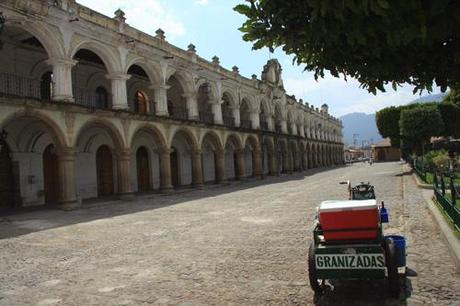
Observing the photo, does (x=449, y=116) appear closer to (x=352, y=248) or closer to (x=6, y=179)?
(x=6, y=179)

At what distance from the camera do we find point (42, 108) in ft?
52.4

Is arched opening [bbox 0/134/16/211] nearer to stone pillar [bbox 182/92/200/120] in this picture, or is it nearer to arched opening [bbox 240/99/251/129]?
stone pillar [bbox 182/92/200/120]

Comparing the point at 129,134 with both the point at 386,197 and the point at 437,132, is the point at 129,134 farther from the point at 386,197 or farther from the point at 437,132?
the point at 437,132

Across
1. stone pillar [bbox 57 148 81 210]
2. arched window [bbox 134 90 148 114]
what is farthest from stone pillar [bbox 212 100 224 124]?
stone pillar [bbox 57 148 81 210]

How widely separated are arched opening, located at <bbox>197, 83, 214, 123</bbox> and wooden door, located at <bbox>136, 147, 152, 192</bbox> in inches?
200

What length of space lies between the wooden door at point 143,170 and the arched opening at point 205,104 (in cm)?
509

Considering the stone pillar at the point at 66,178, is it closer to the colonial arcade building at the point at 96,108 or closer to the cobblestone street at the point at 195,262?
the colonial arcade building at the point at 96,108

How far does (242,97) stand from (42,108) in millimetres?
19748

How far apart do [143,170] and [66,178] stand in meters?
9.54

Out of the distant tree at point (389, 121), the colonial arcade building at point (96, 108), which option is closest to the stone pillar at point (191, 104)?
the colonial arcade building at point (96, 108)

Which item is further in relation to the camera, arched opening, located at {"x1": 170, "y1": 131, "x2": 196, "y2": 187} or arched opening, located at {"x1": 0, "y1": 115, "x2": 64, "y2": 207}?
arched opening, located at {"x1": 170, "y1": 131, "x2": 196, "y2": 187}

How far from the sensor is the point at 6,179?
18.3m

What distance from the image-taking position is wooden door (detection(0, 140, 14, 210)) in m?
18.1

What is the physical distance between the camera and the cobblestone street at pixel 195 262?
5203 mm
